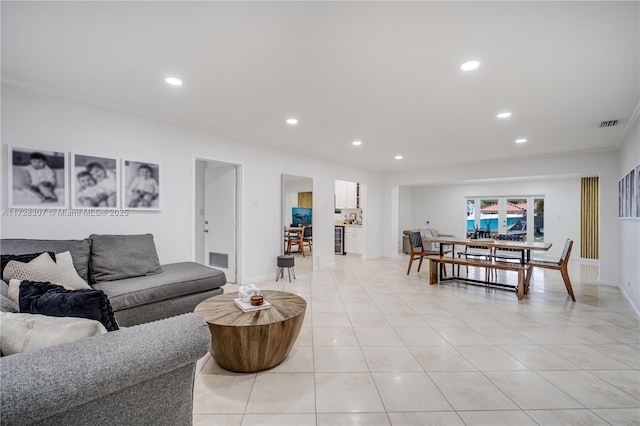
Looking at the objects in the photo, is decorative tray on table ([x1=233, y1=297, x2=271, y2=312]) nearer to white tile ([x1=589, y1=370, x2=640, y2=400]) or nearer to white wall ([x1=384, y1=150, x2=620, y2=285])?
white tile ([x1=589, y1=370, x2=640, y2=400])

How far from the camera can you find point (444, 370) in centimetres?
226

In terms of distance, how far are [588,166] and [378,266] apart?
4355 mm

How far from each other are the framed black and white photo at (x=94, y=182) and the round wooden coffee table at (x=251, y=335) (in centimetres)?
188

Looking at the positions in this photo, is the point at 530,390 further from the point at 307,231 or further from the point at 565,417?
the point at 307,231

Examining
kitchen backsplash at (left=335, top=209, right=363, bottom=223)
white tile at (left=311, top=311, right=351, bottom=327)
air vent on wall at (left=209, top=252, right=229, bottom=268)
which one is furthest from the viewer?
kitchen backsplash at (left=335, top=209, right=363, bottom=223)

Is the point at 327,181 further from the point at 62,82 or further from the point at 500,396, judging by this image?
the point at 500,396

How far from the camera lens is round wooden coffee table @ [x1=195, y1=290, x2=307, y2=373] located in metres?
2.09

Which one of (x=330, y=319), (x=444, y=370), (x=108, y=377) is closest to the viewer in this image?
(x=108, y=377)

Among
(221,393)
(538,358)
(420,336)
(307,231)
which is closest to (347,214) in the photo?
(307,231)

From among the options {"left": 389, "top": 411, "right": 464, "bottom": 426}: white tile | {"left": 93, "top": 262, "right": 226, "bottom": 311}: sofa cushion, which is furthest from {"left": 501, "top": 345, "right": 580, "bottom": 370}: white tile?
{"left": 93, "top": 262, "right": 226, "bottom": 311}: sofa cushion

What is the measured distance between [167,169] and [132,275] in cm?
145

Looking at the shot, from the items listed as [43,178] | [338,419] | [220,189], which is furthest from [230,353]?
A: [220,189]

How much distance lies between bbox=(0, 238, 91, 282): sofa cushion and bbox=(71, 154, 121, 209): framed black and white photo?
1.55ft

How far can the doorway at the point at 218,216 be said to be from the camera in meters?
4.76
